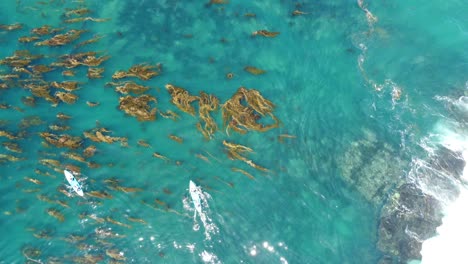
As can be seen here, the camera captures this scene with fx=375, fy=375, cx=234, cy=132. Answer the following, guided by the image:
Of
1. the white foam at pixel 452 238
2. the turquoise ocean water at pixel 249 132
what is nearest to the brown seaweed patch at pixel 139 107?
the turquoise ocean water at pixel 249 132

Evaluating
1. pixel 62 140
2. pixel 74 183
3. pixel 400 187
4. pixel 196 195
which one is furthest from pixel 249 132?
pixel 62 140

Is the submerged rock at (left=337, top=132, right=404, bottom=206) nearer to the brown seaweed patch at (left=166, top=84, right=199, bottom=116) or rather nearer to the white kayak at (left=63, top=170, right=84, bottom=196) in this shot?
the brown seaweed patch at (left=166, top=84, right=199, bottom=116)

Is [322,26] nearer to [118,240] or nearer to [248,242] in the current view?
[248,242]

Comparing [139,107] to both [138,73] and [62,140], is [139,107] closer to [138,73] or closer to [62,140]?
[138,73]

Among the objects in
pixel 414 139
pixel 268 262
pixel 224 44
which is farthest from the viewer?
pixel 224 44

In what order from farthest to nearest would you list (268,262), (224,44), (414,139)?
(224,44), (414,139), (268,262)

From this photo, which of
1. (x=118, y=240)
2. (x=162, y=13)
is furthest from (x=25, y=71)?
(x=118, y=240)

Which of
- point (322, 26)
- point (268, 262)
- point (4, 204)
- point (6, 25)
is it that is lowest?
point (4, 204)

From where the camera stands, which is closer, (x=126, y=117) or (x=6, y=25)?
(x=126, y=117)
